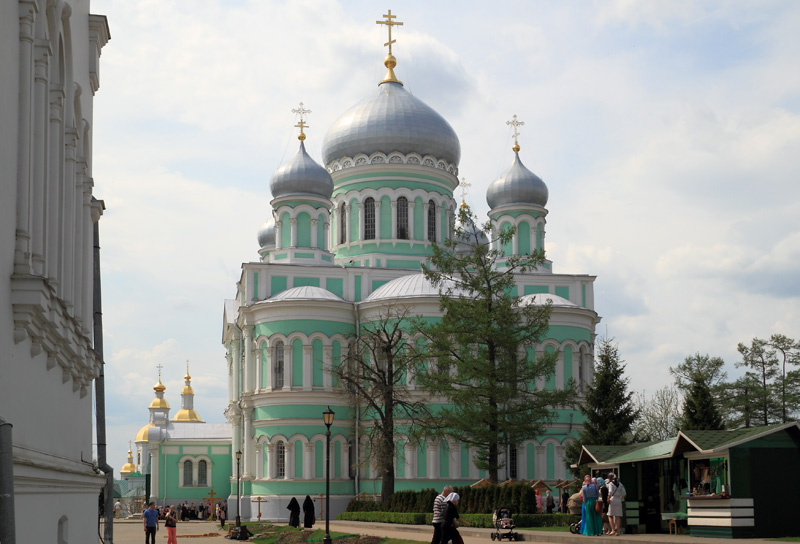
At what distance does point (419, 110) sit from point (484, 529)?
2867cm

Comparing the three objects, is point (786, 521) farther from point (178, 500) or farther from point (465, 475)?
point (178, 500)

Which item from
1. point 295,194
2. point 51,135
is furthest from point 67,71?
point 295,194

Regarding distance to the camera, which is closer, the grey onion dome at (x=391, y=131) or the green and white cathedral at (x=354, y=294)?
the green and white cathedral at (x=354, y=294)

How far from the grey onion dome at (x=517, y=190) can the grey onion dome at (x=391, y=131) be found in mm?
2384

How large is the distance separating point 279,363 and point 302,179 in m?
8.83

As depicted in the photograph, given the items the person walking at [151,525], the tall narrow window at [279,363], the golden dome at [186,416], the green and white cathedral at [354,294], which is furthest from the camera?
the golden dome at [186,416]

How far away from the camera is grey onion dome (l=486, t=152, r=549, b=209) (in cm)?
5078

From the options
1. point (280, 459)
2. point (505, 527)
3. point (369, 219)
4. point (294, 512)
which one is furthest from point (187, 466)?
point (505, 527)

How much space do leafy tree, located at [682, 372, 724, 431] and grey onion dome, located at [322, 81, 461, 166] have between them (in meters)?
18.2

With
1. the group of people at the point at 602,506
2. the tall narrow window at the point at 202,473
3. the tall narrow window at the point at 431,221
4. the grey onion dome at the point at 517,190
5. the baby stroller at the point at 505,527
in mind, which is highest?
the grey onion dome at the point at 517,190

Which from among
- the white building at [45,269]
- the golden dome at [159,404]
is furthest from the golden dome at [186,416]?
the white building at [45,269]

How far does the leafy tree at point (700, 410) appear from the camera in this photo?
1447 inches

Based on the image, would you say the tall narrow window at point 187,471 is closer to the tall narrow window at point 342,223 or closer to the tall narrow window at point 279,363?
the tall narrow window at point 279,363

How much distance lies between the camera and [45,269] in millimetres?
8047
